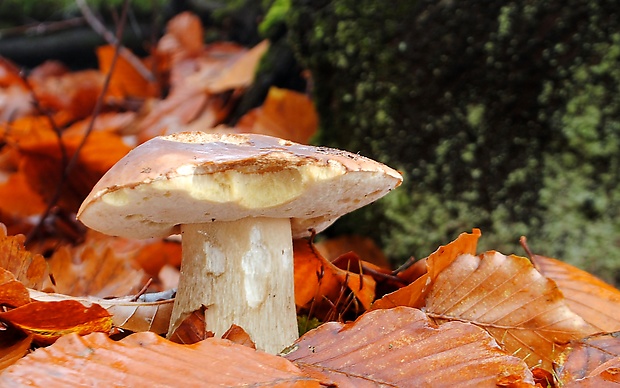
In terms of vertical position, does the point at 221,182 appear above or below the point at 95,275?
above

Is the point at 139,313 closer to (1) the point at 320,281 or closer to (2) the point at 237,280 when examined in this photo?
(2) the point at 237,280

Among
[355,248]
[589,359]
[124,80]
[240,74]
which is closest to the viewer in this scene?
[589,359]

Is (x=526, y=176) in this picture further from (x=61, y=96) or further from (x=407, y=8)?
(x=61, y=96)

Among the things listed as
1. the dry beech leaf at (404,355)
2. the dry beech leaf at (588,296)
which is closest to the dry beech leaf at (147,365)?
the dry beech leaf at (404,355)

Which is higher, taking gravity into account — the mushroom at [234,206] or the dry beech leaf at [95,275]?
the mushroom at [234,206]

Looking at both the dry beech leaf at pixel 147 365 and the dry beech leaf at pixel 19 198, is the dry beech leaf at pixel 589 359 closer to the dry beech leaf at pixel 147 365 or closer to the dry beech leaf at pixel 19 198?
the dry beech leaf at pixel 147 365

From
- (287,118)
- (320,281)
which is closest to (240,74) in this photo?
(287,118)
